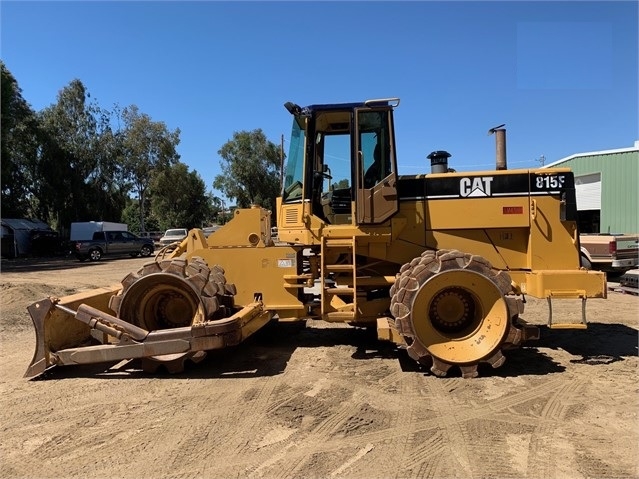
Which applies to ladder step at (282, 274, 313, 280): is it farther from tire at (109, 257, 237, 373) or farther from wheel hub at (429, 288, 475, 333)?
wheel hub at (429, 288, 475, 333)

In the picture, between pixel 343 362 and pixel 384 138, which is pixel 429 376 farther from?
pixel 384 138

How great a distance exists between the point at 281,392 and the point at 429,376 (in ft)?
5.75

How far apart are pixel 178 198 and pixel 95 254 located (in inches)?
1026

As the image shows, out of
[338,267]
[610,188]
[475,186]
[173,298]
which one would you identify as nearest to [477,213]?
[475,186]

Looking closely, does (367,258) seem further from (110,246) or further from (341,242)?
(110,246)

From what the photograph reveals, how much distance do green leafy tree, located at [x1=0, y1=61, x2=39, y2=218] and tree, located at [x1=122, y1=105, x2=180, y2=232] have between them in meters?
10.1

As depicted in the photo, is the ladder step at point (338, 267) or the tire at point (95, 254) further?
the tire at point (95, 254)

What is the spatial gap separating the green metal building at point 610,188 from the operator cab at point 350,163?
19.5 m

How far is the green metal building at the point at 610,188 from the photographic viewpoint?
2345 cm

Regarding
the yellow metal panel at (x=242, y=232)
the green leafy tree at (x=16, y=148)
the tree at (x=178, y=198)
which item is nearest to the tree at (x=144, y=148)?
the tree at (x=178, y=198)

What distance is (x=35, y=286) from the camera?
1263 cm

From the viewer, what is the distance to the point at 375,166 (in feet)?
21.0

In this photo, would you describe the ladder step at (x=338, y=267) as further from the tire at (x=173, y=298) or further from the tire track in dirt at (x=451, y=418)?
the tire track in dirt at (x=451, y=418)

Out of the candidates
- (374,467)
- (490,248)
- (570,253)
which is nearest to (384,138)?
(490,248)
